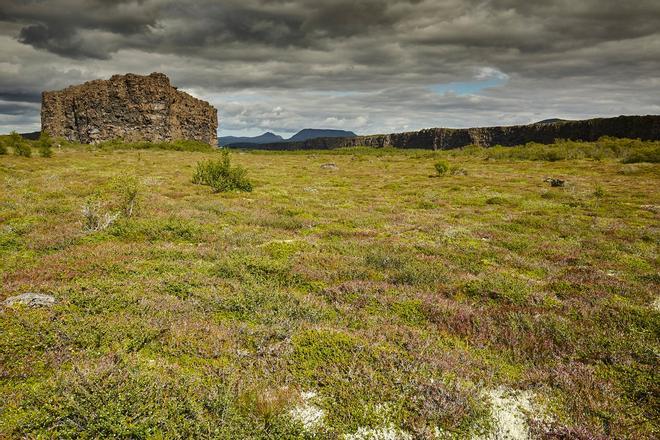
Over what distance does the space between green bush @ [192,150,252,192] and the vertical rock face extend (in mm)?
118378

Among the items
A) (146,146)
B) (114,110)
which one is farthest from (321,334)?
(114,110)

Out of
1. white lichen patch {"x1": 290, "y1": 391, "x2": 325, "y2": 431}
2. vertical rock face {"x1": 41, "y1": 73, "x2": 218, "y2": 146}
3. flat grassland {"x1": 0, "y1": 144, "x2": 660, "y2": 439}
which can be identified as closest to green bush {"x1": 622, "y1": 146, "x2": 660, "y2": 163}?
Answer: flat grassland {"x1": 0, "y1": 144, "x2": 660, "y2": 439}

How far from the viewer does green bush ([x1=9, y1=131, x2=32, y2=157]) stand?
54219 millimetres

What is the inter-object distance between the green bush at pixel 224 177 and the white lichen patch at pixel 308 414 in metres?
25.7

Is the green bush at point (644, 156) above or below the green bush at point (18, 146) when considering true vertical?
below

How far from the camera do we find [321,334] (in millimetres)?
6742

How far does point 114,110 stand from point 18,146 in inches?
3411

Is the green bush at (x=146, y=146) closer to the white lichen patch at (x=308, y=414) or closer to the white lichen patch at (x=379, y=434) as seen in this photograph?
the white lichen patch at (x=308, y=414)

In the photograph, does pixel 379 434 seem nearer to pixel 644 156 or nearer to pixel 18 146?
pixel 18 146

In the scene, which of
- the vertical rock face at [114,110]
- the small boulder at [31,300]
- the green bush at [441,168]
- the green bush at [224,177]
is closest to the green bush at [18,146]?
the green bush at [224,177]

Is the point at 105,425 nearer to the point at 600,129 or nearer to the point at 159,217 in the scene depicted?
the point at 159,217

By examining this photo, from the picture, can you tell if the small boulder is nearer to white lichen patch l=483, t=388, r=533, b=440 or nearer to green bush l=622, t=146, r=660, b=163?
white lichen patch l=483, t=388, r=533, b=440

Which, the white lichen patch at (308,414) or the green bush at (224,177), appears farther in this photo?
the green bush at (224,177)

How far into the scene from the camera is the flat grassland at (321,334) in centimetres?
477
